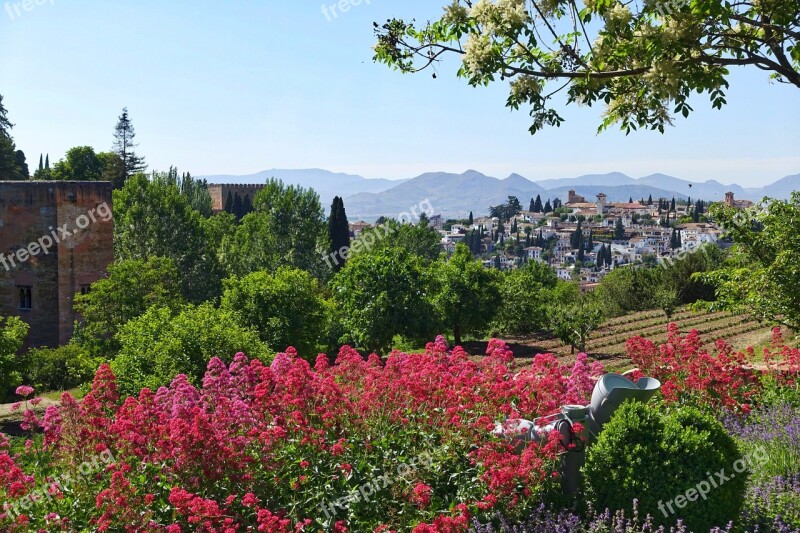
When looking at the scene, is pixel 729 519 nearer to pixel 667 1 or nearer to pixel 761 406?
pixel 761 406

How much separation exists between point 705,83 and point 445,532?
3750mm

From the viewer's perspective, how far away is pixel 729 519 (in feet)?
16.5

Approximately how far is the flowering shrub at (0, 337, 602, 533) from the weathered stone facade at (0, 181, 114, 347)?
24343mm

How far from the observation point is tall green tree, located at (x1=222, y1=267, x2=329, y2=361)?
21375mm

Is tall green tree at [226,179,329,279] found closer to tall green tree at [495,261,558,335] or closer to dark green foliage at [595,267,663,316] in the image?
tall green tree at [495,261,558,335]

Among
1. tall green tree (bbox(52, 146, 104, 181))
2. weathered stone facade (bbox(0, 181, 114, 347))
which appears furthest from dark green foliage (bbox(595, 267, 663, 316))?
tall green tree (bbox(52, 146, 104, 181))

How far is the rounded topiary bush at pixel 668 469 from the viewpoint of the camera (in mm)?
4922

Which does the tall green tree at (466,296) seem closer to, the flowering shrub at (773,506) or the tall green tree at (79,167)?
the flowering shrub at (773,506)

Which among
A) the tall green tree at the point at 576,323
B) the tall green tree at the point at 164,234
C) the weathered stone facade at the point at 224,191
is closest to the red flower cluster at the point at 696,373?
the tall green tree at the point at 576,323

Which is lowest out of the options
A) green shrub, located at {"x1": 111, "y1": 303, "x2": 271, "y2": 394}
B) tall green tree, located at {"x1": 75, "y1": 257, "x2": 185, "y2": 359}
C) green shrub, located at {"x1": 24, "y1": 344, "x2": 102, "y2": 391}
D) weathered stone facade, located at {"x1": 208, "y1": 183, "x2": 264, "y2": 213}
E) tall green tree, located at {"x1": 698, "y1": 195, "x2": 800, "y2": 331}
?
green shrub, located at {"x1": 24, "y1": 344, "x2": 102, "y2": 391}

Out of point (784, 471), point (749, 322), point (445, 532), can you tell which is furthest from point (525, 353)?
point (445, 532)

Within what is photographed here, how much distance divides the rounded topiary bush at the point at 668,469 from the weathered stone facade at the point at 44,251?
26.9m

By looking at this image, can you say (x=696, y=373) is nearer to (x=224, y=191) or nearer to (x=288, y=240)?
(x=288, y=240)

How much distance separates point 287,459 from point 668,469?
268 cm
